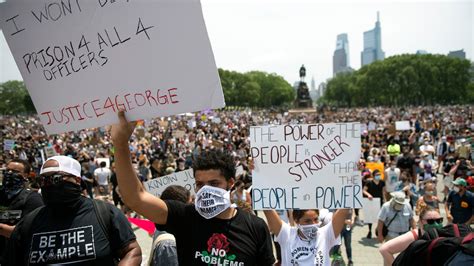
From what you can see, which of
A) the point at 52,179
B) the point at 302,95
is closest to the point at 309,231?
the point at 52,179

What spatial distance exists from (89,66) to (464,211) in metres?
6.66

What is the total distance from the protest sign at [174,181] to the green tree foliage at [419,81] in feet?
324

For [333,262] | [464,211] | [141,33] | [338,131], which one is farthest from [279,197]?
[464,211]

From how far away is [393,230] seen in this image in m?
6.48

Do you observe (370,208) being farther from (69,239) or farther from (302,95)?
(302,95)

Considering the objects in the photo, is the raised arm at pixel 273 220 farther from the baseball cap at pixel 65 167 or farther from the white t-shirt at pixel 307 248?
the baseball cap at pixel 65 167

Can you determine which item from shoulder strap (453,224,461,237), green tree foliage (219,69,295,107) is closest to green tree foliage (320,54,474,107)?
green tree foliage (219,69,295,107)

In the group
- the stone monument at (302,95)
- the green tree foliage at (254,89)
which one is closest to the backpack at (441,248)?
the stone monument at (302,95)

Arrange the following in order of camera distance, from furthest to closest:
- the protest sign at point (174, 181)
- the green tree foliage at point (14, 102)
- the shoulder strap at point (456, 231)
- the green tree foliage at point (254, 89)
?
the green tree foliage at point (254, 89), the green tree foliage at point (14, 102), the protest sign at point (174, 181), the shoulder strap at point (456, 231)

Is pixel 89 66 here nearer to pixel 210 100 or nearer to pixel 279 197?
pixel 210 100

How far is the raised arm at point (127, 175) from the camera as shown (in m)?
2.29

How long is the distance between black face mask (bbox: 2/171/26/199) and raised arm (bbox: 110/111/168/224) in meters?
2.33

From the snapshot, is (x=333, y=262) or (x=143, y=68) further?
(x=333, y=262)

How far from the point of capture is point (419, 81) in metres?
97.6
